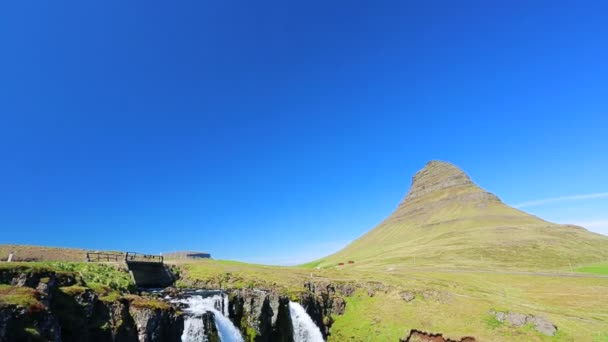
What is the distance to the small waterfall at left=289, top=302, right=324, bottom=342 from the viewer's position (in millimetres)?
49969

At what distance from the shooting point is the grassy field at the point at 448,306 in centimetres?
4875

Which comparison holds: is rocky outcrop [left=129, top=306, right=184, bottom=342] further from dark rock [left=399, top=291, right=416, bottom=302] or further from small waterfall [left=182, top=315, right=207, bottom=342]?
dark rock [left=399, top=291, right=416, bottom=302]

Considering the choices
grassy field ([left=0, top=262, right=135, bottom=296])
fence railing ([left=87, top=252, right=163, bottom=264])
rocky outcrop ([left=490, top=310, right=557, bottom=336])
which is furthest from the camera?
fence railing ([left=87, top=252, right=163, bottom=264])

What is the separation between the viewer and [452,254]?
14200cm

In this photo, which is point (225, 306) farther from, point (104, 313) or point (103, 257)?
point (103, 257)

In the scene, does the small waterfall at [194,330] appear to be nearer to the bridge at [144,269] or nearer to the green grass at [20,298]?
the green grass at [20,298]

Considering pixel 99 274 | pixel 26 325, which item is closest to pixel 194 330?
pixel 99 274

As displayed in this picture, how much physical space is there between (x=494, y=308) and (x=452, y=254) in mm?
94892

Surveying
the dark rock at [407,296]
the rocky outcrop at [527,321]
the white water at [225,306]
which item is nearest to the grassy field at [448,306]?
the dark rock at [407,296]

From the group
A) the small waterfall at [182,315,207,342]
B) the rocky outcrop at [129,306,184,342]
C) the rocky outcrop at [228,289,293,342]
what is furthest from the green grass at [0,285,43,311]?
the rocky outcrop at [228,289,293,342]

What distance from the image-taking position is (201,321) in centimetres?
3678

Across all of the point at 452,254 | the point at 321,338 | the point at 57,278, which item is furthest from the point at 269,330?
the point at 452,254

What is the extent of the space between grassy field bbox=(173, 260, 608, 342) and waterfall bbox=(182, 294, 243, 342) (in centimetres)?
1338

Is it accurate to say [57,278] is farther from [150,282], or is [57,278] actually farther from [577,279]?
[577,279]
